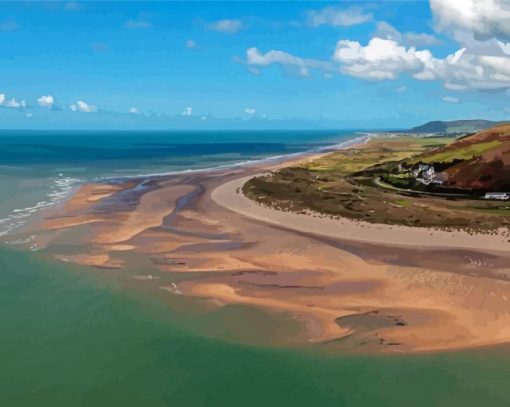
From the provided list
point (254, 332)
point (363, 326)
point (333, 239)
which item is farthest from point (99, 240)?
point (363, 326)

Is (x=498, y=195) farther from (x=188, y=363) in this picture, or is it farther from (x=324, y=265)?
(x=188, y=363)

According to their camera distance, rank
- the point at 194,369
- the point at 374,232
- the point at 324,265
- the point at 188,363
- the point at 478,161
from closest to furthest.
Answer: the point at 194,369 < the point at 188,363 < the point at 324,265 < the point at 374,232 < the point at 478,161

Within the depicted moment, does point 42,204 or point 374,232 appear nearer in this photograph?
point 374,232

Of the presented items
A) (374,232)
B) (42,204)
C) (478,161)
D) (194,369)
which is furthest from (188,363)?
(478,161)

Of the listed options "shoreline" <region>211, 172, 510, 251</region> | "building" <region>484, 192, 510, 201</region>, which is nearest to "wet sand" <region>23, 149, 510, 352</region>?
"shoreline" <region>211, 172, 510, 251</region>

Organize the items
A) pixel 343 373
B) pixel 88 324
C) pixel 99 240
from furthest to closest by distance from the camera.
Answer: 1. pixel 99 240
2. pixel 88 324
3. pixel 343 373

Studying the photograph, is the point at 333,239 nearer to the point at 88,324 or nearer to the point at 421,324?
the point at 421,324
